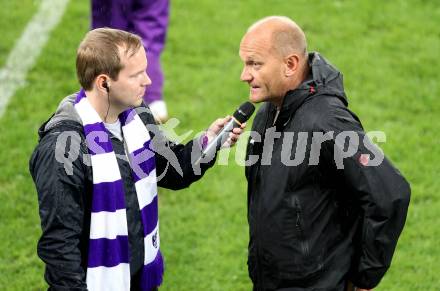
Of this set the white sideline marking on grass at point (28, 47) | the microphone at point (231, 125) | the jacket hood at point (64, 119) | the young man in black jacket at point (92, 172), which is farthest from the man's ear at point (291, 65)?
the white sideline marking on grass at point (28, 47)

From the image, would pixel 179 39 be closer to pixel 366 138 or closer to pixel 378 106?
pixel 378 106

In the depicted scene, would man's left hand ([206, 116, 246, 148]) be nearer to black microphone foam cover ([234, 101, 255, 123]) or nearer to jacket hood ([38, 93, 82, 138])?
black microphone foam cover ([234, 101, 255, 123])

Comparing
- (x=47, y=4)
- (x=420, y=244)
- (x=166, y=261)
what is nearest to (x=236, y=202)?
(x=166, y=261)

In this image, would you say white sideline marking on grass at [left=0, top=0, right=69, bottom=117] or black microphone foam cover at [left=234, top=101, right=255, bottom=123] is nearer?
black microphone foam cover at [left=234, top=101, right=255, bottom=123]

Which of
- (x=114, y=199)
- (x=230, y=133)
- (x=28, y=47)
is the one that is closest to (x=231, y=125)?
(x=230, y=133)

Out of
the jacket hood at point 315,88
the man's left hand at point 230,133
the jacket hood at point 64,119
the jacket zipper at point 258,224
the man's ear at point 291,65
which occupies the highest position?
the man's ear at point 291,65

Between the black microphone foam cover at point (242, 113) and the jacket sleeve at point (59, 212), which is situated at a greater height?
the black microphone foam cover at point (242, 113)

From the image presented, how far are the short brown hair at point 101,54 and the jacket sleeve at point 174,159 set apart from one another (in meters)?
0.45

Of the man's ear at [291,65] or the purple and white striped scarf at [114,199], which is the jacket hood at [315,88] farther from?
the purple and white striped scarf at [114,199]

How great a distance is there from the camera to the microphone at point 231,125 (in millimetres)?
3643

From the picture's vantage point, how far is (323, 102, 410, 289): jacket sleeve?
3.44 m

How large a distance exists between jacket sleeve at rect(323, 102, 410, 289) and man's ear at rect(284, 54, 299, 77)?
28 centimetres

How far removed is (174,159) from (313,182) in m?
0.78

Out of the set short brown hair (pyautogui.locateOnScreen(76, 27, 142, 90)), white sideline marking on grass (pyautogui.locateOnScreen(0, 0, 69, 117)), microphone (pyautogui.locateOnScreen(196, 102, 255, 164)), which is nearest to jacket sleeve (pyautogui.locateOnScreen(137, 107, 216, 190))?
microphone (pyautogui.locateOnScreen(196, 102, 255, 164))
